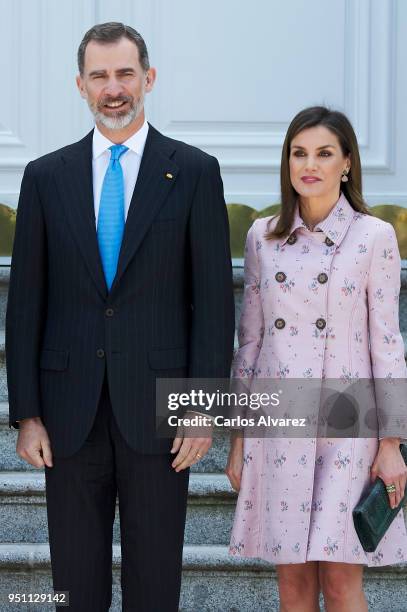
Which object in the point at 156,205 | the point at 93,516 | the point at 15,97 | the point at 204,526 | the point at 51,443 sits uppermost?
the point at 15,97

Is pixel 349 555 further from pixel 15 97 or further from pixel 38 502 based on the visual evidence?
pixel 15 97

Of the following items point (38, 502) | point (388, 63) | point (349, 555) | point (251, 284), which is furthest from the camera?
point (388, 63)

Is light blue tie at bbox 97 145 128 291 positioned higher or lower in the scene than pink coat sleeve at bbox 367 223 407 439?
higher

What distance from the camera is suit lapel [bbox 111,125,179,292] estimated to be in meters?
2.44

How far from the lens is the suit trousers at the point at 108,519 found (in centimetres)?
245

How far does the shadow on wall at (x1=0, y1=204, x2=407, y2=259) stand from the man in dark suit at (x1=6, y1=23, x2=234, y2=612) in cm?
134

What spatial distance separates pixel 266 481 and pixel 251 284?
0.47 metres

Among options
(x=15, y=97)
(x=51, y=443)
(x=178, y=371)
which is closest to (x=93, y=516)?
(x=51, y=443)

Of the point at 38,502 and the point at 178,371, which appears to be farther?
the point at 38,502

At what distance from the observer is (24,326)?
250 cm

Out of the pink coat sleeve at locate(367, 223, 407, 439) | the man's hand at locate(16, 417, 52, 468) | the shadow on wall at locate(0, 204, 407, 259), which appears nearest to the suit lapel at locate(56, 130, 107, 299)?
the man's hand at locate(16, 417, 52, 468)

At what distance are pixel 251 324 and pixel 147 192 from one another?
424 mm

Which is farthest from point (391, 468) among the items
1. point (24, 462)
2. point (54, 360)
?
point (24, 462)

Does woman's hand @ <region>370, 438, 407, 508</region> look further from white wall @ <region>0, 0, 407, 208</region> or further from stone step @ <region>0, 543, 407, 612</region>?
white wall @ <region>0, 0, 407, 208</region>
